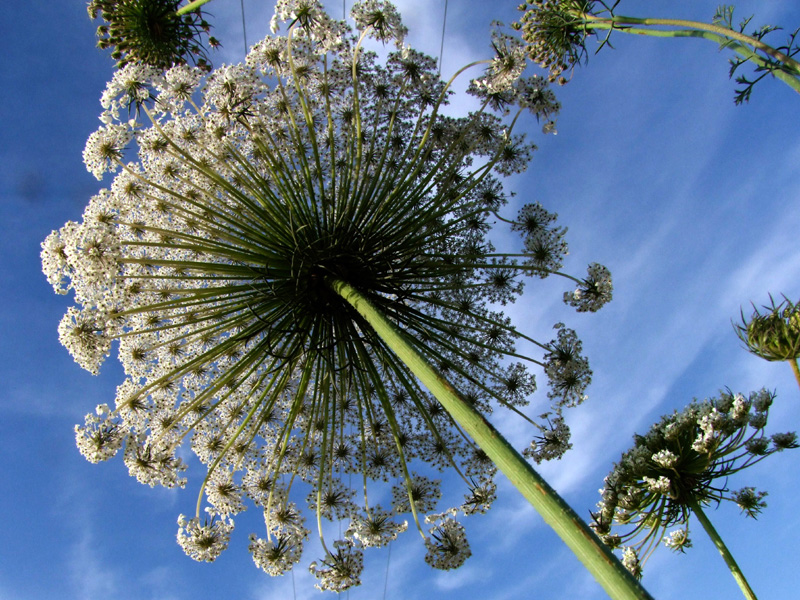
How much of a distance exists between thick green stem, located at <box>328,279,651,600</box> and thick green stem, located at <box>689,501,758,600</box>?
6.77 metres

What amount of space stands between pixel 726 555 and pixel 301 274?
7.72 m

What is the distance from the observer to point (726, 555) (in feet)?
25.0

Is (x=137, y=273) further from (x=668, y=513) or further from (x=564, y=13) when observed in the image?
(x=668, y=513)

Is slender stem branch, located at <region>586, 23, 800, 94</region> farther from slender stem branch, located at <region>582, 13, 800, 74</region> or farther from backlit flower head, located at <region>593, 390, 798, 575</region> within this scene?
backlit flower head, located at <region>593, 390, 798, 575</region>

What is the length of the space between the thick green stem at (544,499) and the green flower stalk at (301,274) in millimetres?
3141

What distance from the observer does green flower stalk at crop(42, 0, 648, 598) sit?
7.08 meters

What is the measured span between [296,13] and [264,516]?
8094mm

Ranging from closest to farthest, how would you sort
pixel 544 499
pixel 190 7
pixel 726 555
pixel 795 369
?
pixel 544 499 < pixel 795 369 < pixel 190 7 < pixel 726 555

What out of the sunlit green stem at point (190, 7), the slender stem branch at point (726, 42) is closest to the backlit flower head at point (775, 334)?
the slender stem branch at point (726, 42)

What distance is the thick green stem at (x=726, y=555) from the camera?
7.15 metres

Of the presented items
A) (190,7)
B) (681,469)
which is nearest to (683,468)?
(681,469)

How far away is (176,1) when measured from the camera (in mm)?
7066

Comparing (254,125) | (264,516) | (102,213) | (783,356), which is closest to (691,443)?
(783,356)

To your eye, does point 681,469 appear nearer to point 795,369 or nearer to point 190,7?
point 795,369
